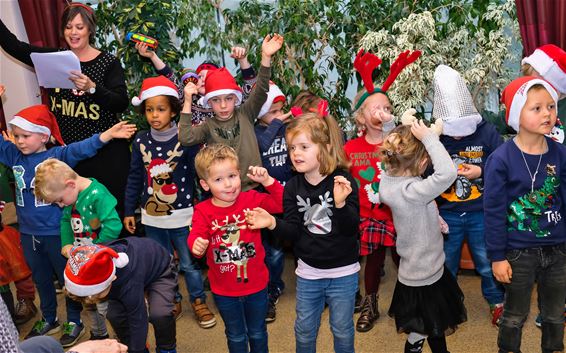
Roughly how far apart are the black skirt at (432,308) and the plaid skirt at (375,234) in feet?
1.75

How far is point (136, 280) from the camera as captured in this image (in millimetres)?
2578

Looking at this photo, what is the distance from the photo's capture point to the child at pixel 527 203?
2.46 m

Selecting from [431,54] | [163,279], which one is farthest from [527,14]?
[163,279]

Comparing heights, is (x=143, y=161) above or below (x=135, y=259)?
above

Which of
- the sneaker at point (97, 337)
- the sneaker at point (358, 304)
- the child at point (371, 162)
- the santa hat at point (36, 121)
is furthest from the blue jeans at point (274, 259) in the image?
the santa hat at point (36, 121)

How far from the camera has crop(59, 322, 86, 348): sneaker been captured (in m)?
3.35

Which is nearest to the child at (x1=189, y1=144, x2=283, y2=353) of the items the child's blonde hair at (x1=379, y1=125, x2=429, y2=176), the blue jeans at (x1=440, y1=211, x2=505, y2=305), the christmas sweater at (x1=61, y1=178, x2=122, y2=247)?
the child's blonde hair at (x1=379, y1=125, x2=429, y2=176)

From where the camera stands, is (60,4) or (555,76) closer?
(555,76)

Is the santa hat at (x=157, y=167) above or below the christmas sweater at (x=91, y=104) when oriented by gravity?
below

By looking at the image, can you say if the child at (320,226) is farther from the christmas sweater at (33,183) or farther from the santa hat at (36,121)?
the santa hat at (36,121)

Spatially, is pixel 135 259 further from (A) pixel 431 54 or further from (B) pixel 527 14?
(B) pixel 527 14

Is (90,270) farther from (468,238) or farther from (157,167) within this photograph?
(468,238)

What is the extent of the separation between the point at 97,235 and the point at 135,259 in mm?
519

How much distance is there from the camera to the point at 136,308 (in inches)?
101
